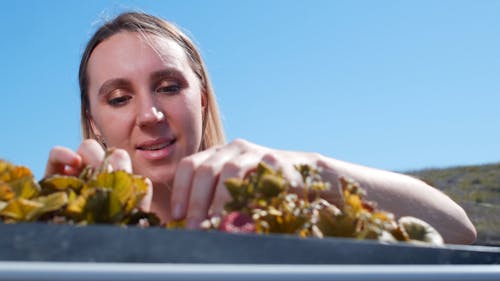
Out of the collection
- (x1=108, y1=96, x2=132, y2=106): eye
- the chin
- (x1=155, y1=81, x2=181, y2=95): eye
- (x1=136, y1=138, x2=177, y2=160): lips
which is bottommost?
→ the chin

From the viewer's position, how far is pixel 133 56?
2756 mm

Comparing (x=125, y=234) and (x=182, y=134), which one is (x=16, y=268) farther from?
(x=182, y=134)

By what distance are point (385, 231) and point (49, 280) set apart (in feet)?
1.54

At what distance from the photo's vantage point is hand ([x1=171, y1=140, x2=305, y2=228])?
93cm

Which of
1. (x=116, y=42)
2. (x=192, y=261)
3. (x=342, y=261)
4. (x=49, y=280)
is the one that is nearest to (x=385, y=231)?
(x=342, y=261)

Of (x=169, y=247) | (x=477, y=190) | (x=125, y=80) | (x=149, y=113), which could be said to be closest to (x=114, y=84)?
(x=125, y=80)

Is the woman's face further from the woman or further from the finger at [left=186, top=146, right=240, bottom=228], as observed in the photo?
the finger at [left=186, top=146, right=240, bottom=228]

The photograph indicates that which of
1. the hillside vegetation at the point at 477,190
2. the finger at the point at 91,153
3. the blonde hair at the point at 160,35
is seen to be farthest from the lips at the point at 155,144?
the hillside vegetation at the point at 477,190

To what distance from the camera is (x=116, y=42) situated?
9.91ft

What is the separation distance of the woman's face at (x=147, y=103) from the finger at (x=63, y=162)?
4.20 ft

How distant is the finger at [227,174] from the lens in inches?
35.9

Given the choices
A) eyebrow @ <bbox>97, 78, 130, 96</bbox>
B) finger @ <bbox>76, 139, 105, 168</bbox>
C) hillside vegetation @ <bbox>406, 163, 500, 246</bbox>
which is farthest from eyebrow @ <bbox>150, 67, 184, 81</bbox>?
hillside vegetation @ <bbox>406, 163, 500, 246</bbox>

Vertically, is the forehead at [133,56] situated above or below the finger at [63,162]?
above

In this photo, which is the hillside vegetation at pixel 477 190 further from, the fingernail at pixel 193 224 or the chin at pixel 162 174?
the fingernail at pixel 193 224
